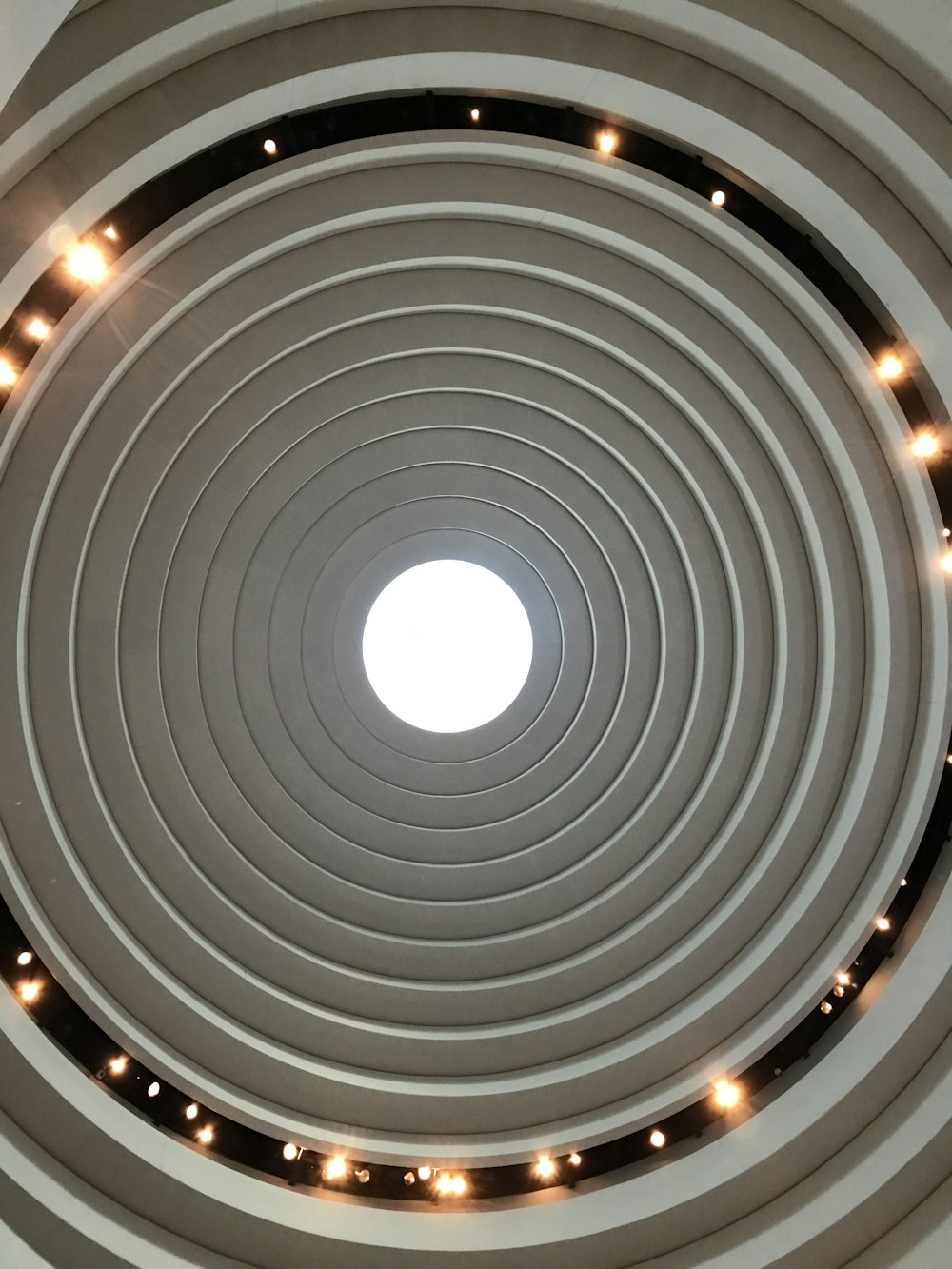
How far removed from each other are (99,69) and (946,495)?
13271 mm

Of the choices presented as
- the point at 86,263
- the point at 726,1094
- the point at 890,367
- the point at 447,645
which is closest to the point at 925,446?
the point at 890,367

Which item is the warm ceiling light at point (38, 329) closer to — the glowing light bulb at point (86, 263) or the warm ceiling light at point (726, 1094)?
the glowing light bulb at point (86, 263)

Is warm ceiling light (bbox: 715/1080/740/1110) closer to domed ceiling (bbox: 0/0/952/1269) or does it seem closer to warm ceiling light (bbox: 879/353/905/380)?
domed ceiling (bbox: 0/0/952/1269)

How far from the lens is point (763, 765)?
14.0m

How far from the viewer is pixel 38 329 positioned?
10.8 m

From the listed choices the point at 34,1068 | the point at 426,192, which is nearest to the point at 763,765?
the point at 426,192

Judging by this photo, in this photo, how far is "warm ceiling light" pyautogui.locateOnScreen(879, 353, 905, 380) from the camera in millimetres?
11734

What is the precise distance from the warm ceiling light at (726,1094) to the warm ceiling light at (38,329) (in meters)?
16.0

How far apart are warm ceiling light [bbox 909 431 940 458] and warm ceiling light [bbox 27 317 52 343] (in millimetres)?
13142

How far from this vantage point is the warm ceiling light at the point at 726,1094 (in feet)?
42.0

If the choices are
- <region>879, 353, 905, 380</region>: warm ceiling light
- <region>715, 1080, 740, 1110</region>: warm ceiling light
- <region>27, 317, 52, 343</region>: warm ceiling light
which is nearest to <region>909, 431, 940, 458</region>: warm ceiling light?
<region>879, 353, 905, 380</region>: warm ceiling light

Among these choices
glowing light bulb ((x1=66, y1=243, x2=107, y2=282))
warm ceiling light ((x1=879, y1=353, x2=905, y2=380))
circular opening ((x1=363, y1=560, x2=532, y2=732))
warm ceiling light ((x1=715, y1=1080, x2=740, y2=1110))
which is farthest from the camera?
circular opening ((x1=363, y1=560, x2=532, y2=732))

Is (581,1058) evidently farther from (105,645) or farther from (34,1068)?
(105,645)

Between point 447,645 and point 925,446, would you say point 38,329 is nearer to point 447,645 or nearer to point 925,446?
point 447,645
